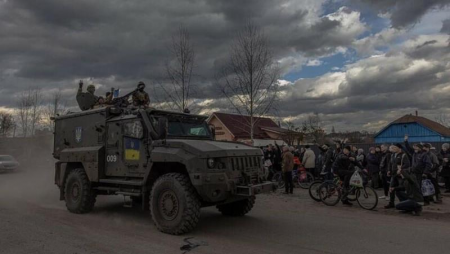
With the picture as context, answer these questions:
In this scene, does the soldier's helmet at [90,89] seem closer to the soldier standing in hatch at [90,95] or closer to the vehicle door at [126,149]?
the soldier standing in hatch at [90,95]

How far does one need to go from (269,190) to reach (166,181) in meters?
2.09

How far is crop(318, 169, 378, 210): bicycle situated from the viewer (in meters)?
10.6

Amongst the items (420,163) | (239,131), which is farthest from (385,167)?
(239,131)

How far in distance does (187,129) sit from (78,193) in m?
3.37

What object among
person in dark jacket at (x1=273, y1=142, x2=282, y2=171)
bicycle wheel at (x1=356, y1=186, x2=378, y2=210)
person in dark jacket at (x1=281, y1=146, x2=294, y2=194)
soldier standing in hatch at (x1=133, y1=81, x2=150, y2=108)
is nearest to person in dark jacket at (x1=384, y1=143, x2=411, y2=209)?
bicycle wheel at (x1=356, y1=186, x2=378, y2=210)

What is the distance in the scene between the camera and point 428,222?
8.91 meters

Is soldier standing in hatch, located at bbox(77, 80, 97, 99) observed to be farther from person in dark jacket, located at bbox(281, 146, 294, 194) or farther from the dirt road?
person in dark jacket, located at bbox(281, 146, 294, 194)

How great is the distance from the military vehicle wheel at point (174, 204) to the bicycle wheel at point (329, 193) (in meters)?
5.46

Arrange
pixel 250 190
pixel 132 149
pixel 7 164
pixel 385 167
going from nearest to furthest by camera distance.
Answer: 1. pixel 250 190
2. pixel 132 149
3. pixel 385 167
4. pixel 7 164

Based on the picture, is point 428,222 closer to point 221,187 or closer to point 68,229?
point 221,187

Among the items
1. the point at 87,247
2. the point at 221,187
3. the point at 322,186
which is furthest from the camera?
the point at 322,186

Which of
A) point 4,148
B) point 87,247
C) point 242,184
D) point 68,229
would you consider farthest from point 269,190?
point 4,148

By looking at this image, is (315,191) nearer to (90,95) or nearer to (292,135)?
(90,95)

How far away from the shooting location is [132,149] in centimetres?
857
